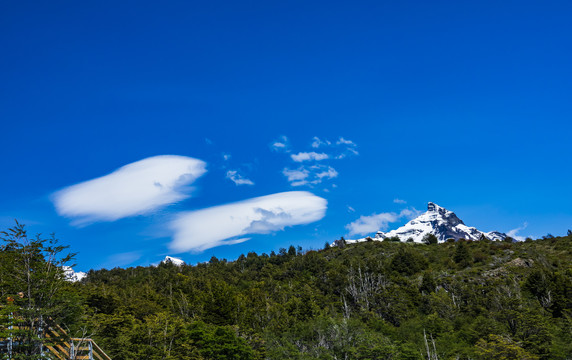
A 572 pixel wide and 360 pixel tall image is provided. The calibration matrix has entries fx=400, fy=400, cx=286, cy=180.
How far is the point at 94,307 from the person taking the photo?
6494cm

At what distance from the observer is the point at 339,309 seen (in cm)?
8475

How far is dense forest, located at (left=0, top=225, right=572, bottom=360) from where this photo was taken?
3150cm

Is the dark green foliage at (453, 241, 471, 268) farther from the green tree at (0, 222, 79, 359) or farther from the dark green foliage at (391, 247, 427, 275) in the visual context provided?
the green tree at (0, 222, 79, 359)

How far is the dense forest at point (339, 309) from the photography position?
31.5 m

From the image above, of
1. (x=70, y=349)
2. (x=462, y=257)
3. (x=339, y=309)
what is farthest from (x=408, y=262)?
(x=70, y=349)

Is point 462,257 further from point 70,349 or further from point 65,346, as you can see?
point 70,349

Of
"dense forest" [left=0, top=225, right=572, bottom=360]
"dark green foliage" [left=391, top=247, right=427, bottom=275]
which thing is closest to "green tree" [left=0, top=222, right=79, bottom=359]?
"dense forest" [left=0, top=225, right=572, bottom=360]

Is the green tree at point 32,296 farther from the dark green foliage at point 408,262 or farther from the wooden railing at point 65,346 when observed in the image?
the dark green foliage at point 408,262

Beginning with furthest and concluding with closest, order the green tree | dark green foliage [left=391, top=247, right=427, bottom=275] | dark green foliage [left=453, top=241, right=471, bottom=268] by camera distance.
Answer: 1. dark green foliage [left=391, top=247, right=427, bottom=275]
2. dark green foliage [left=453, top=241, right=471, bottom=268]
3. the green tree

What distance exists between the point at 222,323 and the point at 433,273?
176ft

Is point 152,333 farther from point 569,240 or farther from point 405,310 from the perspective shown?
point 569,240

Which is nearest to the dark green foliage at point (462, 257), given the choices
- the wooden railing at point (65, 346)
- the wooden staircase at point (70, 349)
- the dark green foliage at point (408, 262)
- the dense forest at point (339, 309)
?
the dense forest at point (339, 309)

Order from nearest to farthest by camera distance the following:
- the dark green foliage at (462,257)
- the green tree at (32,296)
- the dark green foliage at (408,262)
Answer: the green tree at (32,296)
the dark green foliage at (462,257)
the dark green foliage at (408,262)

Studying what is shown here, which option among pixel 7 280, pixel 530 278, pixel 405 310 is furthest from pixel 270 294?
pixel 7 280
